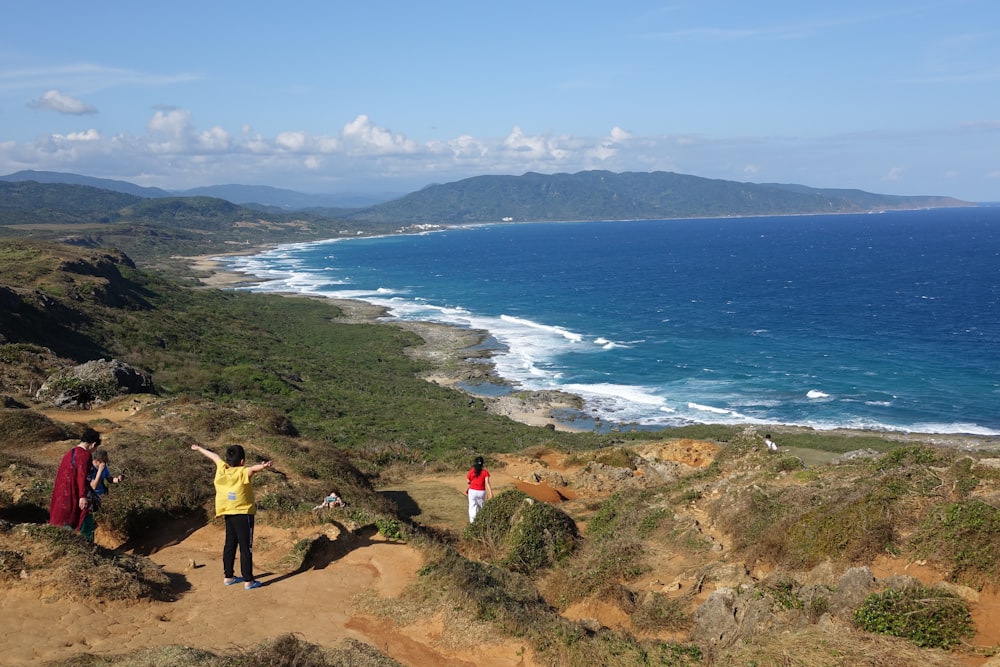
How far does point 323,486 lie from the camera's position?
611 inches

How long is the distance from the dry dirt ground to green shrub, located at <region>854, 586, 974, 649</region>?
303 mm

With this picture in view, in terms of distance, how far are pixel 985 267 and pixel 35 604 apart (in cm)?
14076

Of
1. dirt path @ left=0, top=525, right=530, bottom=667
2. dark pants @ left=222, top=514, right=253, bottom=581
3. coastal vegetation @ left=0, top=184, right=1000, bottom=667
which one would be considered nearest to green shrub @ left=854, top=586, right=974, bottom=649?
coastal vegetation @ left=0, top=184, right=1000, bottom=667

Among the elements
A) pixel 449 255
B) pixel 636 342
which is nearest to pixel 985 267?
pixel 636 342

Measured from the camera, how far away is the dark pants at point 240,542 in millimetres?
9578

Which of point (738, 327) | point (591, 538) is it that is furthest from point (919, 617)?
point (738, 327)

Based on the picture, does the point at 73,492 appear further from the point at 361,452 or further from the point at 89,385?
the point at 361,452

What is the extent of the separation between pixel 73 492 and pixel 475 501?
7.53m

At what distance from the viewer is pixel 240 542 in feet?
31.8

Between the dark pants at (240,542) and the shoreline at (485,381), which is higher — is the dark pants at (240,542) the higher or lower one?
the higher one

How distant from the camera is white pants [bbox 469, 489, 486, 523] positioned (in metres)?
14.7

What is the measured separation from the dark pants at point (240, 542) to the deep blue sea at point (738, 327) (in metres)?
37.6

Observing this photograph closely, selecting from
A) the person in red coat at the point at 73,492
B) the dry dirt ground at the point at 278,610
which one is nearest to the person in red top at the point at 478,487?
the dry dirt ground at the point at 278,610

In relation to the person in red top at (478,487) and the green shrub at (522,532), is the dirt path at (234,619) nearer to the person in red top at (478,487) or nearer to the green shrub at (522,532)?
the green shrub at (522,532)
